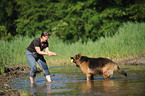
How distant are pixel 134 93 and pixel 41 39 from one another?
4.63m

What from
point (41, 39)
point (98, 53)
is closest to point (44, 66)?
point (41, 39)

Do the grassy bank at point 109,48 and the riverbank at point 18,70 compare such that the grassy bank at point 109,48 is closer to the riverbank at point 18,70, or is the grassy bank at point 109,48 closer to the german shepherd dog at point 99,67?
the riverbank at point 18,70

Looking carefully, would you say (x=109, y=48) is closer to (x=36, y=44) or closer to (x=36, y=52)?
(x=36, y=52)

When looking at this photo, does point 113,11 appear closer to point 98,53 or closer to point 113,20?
point 113,20

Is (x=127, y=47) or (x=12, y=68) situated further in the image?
(x=127, y=47)

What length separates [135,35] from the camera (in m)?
20.1

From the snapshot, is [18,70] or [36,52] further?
[18,70]

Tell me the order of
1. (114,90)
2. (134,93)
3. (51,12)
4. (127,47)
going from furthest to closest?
1. (51,12)
2. (127,47)
3. (114,90)
4. (134,93)

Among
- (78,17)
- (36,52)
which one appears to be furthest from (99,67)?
(78,17)

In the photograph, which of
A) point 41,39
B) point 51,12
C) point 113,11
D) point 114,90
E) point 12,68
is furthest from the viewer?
point 51,12

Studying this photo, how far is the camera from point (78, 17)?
28.9 m

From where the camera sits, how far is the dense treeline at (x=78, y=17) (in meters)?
27.9

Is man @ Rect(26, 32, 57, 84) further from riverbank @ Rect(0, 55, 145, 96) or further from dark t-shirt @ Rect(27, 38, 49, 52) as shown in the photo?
riverbank @ Rect(0, 55, 145, 96)

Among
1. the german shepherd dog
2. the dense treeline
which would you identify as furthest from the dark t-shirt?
the dense treeline
